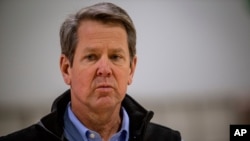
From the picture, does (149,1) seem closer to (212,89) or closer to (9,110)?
(212,89)

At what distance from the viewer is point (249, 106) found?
180 centimetres

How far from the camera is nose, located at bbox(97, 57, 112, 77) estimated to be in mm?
1208

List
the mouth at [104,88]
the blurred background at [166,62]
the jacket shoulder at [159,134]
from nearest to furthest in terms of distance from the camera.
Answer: the mouth at [104,88] < the jacket shoulder at [159,134] < the blurred background at [166,62]

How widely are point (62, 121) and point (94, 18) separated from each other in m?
0.33

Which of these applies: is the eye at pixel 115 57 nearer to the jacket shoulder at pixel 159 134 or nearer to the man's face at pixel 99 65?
the man's face at pixel 99 65

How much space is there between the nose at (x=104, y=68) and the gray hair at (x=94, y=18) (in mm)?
100

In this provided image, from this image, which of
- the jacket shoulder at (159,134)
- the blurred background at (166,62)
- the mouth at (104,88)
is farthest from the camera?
the blurred background at (166,62)

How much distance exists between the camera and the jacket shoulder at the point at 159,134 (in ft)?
4.50

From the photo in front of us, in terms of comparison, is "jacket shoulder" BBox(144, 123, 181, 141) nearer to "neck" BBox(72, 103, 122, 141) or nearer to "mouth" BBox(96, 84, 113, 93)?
"neck" BBox(72, 103, 122, 141)

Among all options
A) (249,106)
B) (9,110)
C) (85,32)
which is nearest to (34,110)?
(9,110)

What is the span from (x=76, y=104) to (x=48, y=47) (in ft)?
1.23

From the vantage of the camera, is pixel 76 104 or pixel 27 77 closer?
pixel 76 104

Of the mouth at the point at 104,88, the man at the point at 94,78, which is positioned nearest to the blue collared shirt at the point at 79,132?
the man at the point at 94,78

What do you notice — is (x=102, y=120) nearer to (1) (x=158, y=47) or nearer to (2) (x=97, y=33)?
(2) (x=97, y=33)
